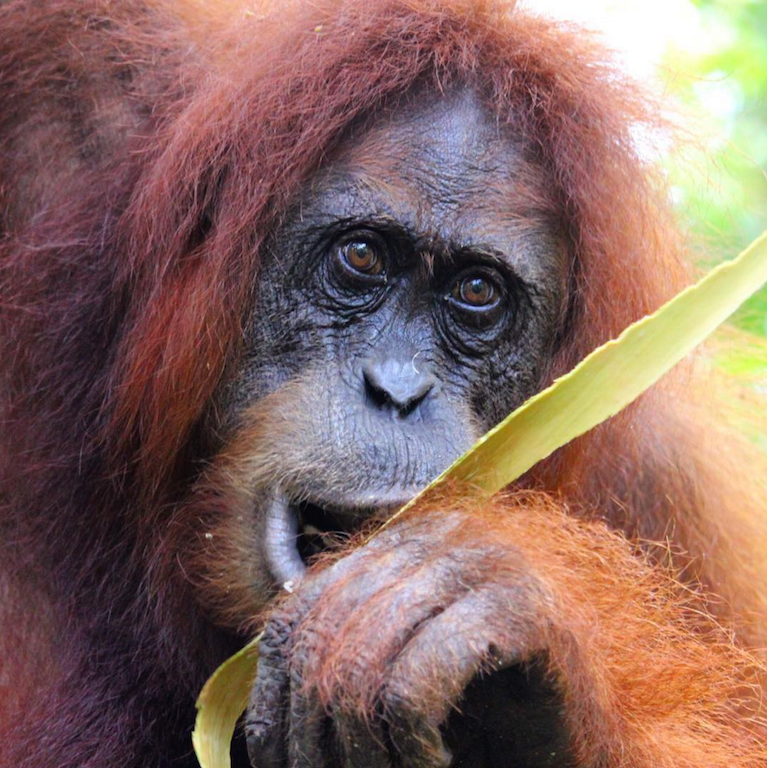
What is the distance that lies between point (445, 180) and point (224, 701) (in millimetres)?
1315

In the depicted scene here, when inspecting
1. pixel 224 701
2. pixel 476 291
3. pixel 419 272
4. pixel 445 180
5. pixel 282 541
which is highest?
pixel 445 180

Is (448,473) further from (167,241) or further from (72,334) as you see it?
(72,334)

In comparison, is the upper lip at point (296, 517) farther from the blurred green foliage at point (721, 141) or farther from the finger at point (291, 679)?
the blurred green foliage at point (721, 141)

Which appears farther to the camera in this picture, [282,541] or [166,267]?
[166,267]

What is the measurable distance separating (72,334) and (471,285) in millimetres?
1054

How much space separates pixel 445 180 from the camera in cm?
278

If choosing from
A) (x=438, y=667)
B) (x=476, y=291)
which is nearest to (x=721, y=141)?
(x=476, y=291)

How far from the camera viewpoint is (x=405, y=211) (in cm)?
274

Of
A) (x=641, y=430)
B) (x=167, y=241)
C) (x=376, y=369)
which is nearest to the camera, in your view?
(x=376, y=369)

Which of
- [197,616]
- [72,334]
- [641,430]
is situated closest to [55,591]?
[197,616]

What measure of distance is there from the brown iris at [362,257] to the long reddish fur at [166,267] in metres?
0.19

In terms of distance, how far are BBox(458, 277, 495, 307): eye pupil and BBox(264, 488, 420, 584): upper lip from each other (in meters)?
0.63

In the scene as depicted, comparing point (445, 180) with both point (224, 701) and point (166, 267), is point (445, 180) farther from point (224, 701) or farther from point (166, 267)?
point (224, 701)

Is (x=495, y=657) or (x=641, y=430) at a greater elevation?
(x=495, y=657)
